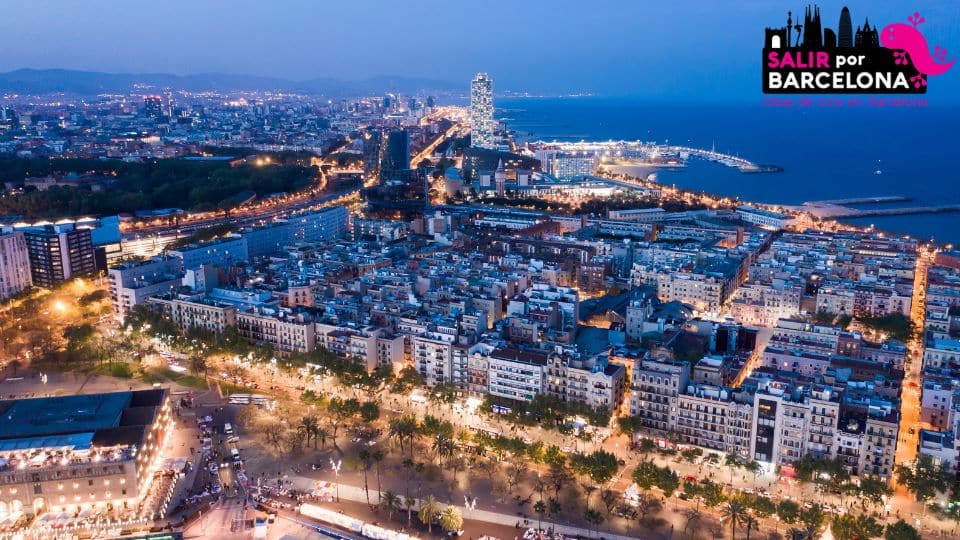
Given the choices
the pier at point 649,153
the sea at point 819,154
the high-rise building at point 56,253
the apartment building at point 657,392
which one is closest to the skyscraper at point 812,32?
the apartment building at point 657,392

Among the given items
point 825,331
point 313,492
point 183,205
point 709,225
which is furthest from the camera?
point 183,205

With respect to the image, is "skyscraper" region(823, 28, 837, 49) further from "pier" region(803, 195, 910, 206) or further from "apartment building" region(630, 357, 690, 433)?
"pier" region(803, 195, 910, 206)

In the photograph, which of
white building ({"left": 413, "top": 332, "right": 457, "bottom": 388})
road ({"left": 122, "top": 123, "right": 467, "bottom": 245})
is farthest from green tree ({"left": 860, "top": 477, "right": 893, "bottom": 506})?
road ({"left": 122, "top": 123, "right": 467, "bottom": 245})

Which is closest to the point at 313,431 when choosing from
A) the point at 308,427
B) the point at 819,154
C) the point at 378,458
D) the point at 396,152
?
the point at 308,427

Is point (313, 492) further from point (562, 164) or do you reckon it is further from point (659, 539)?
point (562, 164)

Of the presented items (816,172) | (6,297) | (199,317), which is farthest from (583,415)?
(816,172)

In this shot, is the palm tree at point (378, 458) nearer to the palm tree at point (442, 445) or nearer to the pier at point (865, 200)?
the palm tree at point (442, 445)

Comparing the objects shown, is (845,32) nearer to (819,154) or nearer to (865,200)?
(865,200)
